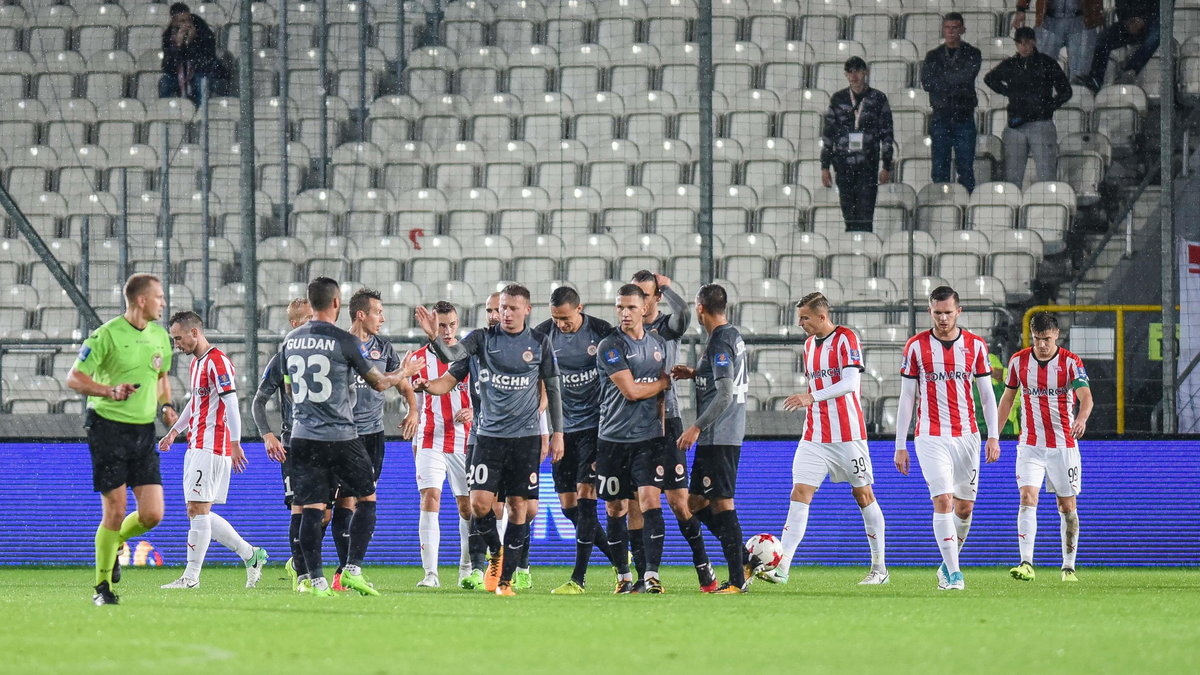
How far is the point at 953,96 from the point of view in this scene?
16984mm

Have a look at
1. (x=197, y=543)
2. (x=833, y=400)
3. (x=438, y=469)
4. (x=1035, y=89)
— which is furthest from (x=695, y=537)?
(x=1035, y=89)

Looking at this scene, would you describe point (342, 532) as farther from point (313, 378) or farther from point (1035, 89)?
point (1035, 89)

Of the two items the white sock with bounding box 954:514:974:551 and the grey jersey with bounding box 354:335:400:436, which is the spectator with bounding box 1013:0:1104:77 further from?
the grey jersey with bounding box 354:335:400:436

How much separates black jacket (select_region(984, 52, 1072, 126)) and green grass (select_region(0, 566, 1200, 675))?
776 cm

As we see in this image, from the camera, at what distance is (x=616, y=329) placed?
33.8ft

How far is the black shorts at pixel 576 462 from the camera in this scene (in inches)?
422

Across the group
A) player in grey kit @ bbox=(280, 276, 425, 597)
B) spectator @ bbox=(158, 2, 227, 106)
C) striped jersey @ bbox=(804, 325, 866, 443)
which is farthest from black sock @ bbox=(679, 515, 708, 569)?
spectator @ bbox=(158, 2, 227, 106)

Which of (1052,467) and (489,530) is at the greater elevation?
(1052,467)

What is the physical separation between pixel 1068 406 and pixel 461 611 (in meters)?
5.83

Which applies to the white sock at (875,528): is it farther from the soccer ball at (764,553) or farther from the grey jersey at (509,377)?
the grey jersey at (509,377)

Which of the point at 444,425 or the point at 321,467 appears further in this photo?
the point at 444,425

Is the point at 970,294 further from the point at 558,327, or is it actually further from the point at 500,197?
the point at 558,327

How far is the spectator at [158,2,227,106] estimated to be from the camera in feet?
57.3

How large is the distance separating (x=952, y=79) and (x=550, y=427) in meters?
8.59
